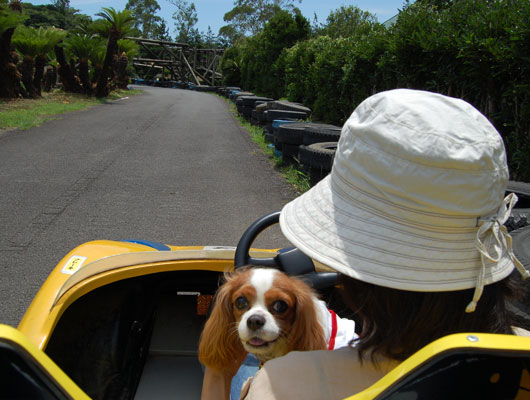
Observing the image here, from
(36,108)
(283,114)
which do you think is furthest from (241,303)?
(36,108)

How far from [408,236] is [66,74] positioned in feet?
71.9

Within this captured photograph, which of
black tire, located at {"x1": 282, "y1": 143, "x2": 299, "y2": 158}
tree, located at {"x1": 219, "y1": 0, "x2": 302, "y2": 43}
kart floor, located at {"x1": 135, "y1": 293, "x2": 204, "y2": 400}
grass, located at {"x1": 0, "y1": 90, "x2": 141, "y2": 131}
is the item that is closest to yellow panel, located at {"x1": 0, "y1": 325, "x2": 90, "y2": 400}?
kart floor, located at {"x1": 135, "y1": 293, "x2": 204, "y2": 400}

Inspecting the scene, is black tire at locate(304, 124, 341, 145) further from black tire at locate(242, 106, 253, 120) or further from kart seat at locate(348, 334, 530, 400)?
black tire at locate(242, 106, 253, 120)

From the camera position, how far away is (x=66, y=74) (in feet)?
66.2

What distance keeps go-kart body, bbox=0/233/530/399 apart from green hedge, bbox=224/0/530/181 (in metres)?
3.45

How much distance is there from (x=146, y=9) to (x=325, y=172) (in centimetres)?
9398

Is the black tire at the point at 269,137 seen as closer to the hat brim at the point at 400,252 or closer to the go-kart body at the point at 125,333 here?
the go-kart body at the point at 125,333

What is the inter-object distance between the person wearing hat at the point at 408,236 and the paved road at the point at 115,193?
272cm

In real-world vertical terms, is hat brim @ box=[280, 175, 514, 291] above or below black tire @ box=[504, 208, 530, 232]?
above

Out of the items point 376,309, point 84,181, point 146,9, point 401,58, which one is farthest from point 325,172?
point 146,9

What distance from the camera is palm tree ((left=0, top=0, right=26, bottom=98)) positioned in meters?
13.5

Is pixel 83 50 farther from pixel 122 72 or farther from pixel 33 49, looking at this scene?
pixel 122 72

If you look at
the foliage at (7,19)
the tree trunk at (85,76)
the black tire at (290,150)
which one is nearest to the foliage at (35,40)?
the tree trunk at (85,76)

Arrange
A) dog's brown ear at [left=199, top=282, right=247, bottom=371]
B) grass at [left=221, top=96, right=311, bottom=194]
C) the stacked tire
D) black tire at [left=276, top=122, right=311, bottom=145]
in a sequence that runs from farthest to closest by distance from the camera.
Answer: the stacked tire → black tire at [left=276, top=122, right=311, bottom=145] → grass at [left=221, top=96, right=311, bottom=194] → dog's brown ear at [left=199, top=282, right=247, bottom=371]
